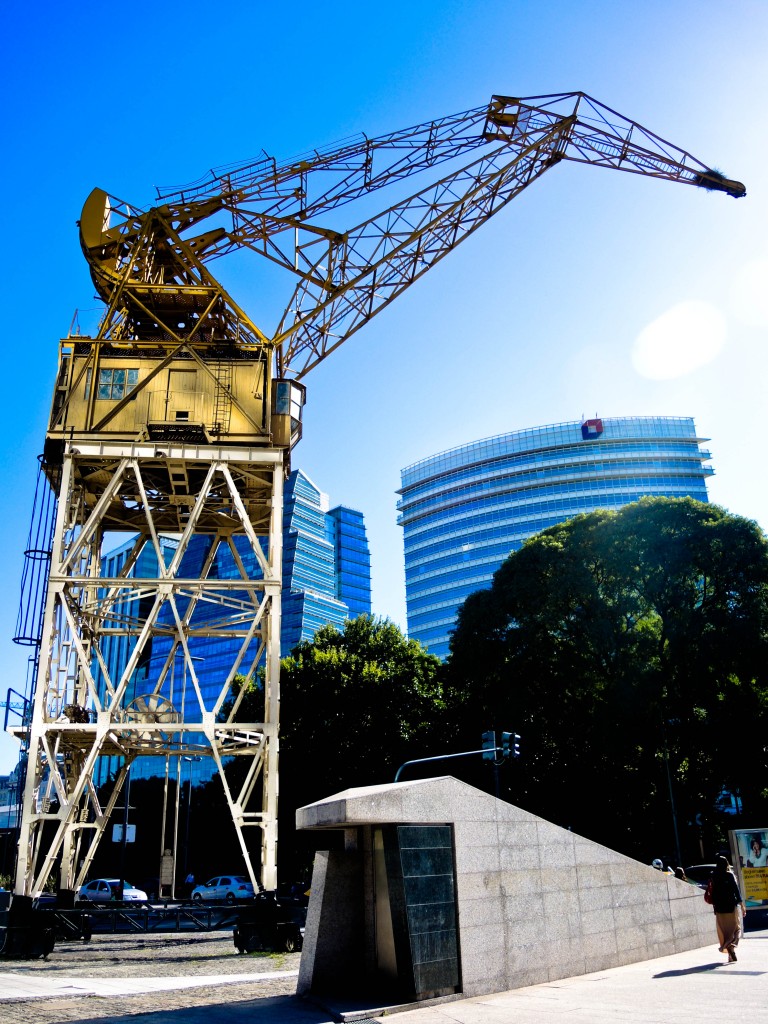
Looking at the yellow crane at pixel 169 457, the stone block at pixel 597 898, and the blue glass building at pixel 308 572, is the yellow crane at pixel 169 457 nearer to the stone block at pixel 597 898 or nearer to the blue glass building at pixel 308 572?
the stone block at pixel 597 898

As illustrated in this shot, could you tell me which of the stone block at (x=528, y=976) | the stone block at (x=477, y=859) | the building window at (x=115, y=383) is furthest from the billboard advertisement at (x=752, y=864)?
the building window at (x=115, y=383)

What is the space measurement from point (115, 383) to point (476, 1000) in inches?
786

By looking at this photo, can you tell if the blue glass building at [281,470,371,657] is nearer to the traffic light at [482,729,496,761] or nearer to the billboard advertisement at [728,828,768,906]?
the traffic light at [482,729,496,761]

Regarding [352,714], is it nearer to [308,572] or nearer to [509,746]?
[509,746]

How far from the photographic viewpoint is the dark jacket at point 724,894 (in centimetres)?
1303

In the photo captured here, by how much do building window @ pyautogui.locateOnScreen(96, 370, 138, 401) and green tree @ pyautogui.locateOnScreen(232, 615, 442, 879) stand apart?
20851mm

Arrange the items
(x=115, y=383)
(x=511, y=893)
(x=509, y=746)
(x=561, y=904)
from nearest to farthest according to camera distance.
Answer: (x=511, y=893) < (x=561, y=904) < (x=115, y=383) < (x=509, y=746)

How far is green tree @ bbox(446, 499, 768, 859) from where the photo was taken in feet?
107

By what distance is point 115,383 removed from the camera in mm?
25250

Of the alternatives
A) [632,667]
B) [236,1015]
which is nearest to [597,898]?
[236,1015]

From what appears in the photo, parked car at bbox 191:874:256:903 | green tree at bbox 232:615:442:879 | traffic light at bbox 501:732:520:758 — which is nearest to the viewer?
traffic light at bbox 501:732:520:758

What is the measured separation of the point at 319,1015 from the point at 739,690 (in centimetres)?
2712

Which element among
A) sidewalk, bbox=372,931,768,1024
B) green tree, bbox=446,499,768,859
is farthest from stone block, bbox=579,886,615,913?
green tree, bbox=446,499,768,859

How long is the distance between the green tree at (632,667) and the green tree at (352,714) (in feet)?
15.6
